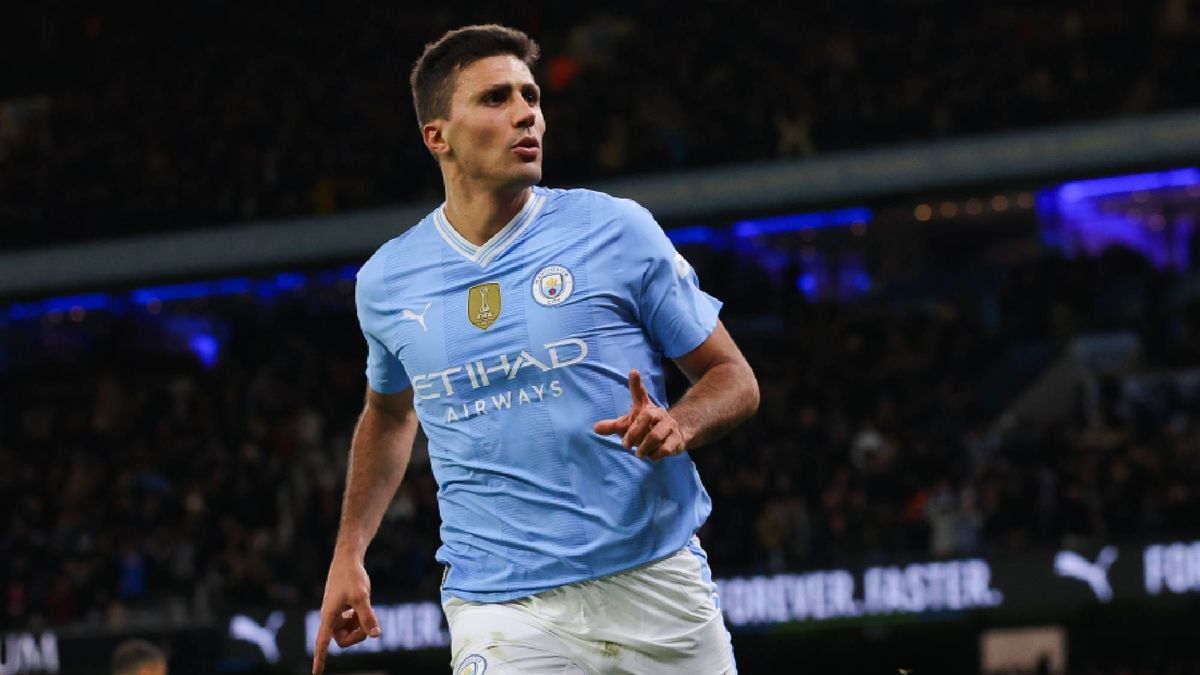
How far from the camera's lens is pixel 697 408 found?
3.59 meters

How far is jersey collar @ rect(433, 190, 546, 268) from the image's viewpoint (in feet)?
12.8

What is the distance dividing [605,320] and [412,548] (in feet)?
45.5

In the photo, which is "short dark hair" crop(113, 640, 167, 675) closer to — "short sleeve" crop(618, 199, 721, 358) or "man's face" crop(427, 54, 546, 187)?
"man's face" crop(427, 54, 546, 187)

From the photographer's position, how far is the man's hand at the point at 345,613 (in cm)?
393

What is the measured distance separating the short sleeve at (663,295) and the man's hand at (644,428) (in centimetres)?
48

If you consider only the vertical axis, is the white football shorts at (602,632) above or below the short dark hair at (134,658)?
above

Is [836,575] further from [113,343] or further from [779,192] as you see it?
[113,343]

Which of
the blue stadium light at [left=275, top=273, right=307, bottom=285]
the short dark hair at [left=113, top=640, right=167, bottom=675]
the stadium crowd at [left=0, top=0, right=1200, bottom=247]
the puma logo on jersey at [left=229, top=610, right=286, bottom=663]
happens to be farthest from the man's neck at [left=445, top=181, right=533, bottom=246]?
the blue stadium light at [left=275, top=273, right=307, bottom=285]

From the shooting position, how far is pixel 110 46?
25172 mm

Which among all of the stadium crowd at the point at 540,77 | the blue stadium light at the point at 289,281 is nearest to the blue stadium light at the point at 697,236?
the stadium crowd at the point at 540,77

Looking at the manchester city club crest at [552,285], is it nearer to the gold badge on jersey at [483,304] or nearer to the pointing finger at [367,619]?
the gold badge on jersey at [483,304]

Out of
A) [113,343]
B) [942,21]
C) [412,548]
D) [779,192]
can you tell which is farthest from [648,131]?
[113,343]

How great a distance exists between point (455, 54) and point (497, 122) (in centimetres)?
21

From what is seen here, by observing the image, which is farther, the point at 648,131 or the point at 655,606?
the point at 648,131
